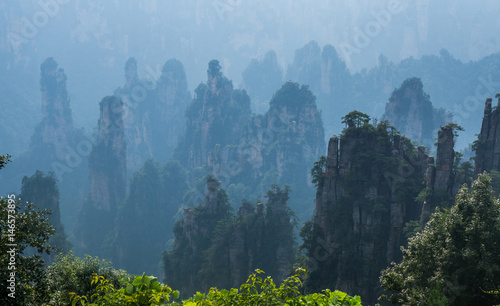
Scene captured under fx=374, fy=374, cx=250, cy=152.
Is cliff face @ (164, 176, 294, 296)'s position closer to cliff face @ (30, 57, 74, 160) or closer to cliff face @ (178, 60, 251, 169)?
cliff face @ (178, 60, 251, 169)

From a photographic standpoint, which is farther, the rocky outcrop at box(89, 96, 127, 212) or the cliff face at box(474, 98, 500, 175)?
the rocky outcrop at box(89, 96, 127, 212)

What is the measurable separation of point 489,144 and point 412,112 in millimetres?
51502

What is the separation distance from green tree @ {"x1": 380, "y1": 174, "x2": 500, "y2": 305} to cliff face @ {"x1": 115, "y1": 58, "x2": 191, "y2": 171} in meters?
109

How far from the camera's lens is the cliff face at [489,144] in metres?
30.0

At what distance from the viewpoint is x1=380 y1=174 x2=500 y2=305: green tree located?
13.3 meters

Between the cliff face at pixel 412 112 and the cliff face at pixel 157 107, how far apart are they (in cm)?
6684

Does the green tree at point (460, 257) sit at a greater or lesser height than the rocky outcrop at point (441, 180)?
lesser

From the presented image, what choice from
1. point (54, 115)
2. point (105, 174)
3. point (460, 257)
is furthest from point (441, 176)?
point (54, 115)

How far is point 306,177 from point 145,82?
70305mm

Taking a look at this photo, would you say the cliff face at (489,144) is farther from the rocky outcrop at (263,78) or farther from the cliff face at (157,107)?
the rocky outcrop at (263,78)

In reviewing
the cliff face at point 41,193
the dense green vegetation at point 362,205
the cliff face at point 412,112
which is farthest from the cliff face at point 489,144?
the cliff face at point 41,193

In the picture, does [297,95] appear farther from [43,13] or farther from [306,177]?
[43,13]

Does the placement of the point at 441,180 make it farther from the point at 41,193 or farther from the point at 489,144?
the point at 41,193

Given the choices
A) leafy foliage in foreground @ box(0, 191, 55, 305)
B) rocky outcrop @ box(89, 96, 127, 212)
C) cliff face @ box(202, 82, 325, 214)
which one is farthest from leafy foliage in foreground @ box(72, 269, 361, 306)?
rocky outcrop @ box(89, 96, 127, 212)
